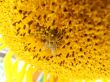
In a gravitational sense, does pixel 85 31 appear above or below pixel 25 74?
above

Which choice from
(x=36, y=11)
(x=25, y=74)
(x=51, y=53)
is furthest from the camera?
(x=25, y=74)

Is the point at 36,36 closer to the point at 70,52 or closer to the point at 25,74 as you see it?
the point at 70,52

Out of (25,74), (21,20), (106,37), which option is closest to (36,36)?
(21,20)

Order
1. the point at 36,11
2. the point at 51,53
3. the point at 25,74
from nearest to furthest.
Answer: the point at 36,11 → the point at 51,53 → the point at 25,74

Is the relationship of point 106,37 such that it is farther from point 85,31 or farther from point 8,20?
point 8,20

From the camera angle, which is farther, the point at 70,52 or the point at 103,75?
the point at 103,75

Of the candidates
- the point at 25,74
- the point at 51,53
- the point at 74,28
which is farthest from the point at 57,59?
the point at 25,74
